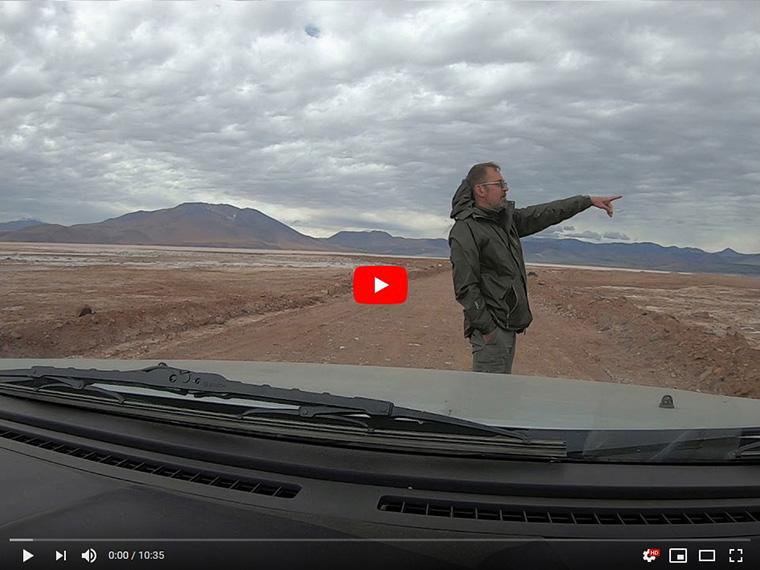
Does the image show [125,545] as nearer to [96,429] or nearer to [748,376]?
[96,429]

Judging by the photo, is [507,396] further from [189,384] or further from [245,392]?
[189,384]

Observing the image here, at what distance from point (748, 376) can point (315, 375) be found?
8.26m

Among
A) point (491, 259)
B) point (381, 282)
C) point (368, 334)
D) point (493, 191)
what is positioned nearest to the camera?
point (493, 191)

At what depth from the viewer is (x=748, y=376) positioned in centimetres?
977

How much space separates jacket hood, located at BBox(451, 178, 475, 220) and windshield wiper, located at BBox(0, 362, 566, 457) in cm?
220

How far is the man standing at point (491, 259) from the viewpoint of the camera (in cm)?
438

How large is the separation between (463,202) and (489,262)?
42 centimetres

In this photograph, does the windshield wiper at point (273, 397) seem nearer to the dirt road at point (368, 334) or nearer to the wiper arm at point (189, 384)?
the wiper arm at point (189, 384)

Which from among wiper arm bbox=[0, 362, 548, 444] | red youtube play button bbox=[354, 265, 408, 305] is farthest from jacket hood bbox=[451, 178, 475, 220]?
wiper arm bbox=[0, 362, 548, 444]

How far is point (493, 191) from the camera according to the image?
4.34 meters

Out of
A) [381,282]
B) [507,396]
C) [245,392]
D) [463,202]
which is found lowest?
[507,396]

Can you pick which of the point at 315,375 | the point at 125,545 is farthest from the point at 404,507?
the point at 315,375

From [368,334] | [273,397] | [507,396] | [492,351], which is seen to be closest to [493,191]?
[492,351]

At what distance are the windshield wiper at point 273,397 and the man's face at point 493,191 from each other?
2.20 m
